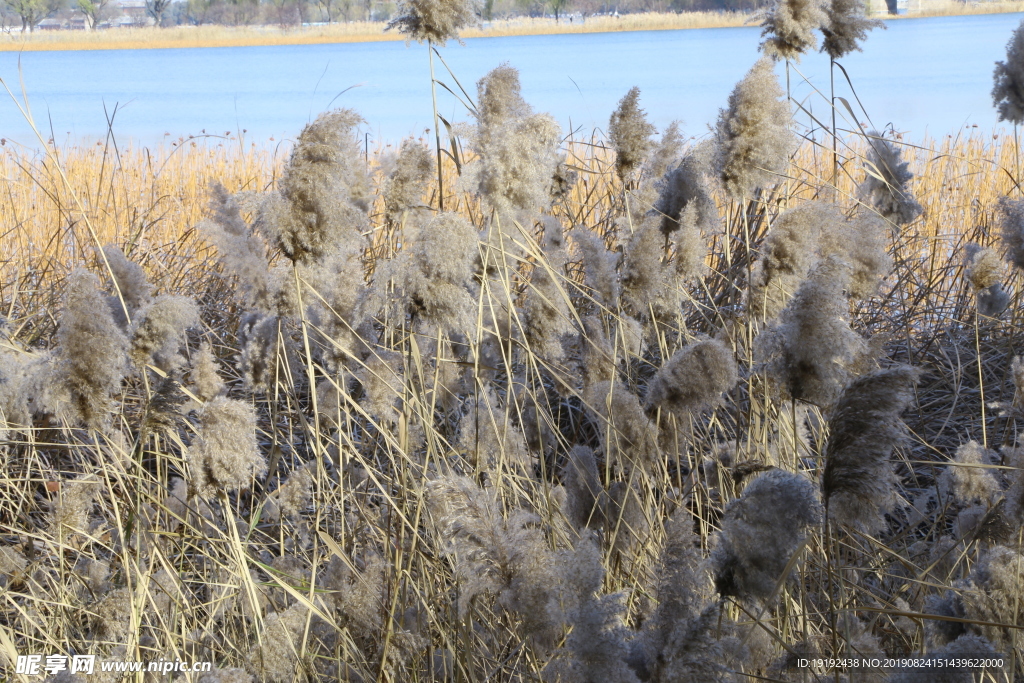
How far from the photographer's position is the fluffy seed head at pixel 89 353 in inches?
61.2

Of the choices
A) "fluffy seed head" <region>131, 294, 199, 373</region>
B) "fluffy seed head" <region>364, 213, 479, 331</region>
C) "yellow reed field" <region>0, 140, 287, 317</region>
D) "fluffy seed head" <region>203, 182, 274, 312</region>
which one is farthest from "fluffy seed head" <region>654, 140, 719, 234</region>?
"yellow reed field" <region>0, 140, 287, 317</region>

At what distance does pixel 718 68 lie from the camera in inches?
1086

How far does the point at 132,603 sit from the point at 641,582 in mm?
1000

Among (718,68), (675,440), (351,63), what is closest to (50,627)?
(675,440)

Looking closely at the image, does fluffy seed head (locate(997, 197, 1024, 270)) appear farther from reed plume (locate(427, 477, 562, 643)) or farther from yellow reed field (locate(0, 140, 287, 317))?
yellow reed field (locate(0, 140, 287, 317))

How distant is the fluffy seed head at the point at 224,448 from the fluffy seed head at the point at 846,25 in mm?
2776

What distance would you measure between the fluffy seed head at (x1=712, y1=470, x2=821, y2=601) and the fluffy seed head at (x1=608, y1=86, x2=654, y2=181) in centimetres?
191

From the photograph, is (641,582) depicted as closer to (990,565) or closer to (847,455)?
(990,565)

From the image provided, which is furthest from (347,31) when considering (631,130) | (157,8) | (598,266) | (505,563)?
(505,563)

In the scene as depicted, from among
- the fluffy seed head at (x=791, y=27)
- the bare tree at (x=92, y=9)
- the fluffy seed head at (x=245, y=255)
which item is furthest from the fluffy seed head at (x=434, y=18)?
the bare tree at (x=92, y=9)

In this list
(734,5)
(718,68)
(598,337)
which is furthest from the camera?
(734,5)

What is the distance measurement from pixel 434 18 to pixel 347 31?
54.3m

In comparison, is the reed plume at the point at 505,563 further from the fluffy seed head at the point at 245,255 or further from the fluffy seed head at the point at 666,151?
the fluffy seed head at the point at 666,151

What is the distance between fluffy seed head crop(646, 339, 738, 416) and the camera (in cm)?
157
